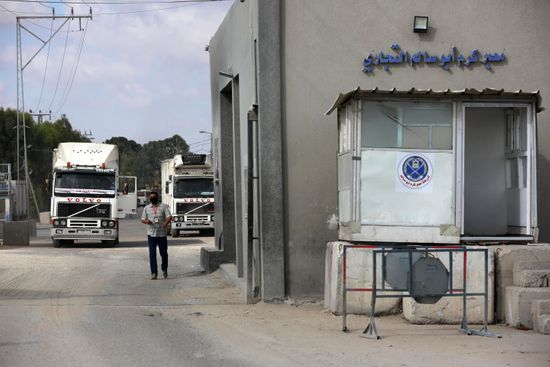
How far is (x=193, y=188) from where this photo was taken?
34.7 meters

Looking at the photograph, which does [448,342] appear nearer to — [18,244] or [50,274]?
[50,274]

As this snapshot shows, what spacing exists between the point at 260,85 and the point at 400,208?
10.6 feet

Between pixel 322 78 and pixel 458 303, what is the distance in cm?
444

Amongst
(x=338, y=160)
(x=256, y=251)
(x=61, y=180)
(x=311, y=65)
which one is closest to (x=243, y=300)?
(x=256, y=251)

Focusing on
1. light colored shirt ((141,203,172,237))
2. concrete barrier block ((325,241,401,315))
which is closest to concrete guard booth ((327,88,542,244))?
concrete barrier block ((325,241,401,315))

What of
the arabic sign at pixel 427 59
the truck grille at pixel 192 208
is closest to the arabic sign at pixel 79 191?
the truck grille at pixel 192 208

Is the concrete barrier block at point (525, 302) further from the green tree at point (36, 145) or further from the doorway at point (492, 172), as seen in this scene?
the green tree at point (36, 145)

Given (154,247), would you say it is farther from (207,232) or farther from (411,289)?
(207,232)

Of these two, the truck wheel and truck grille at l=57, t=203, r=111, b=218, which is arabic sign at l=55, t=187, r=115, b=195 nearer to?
truck grille at l=57, t=203, r=111, b=218

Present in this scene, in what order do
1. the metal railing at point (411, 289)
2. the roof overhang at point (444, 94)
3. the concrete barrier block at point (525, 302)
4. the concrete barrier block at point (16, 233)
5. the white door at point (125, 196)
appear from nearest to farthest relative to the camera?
the metal railing at point (411, 289), the concrete barrier block at point (525, 302), the roof overhang at point (444, 94), the white door at point (125, 196), the concrete barrier block at point (16, 233)

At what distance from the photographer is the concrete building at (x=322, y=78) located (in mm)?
12344

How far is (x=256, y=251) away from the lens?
12570 mm

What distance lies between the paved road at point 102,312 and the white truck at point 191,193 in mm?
13516

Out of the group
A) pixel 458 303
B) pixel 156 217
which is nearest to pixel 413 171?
pixel 458 303
